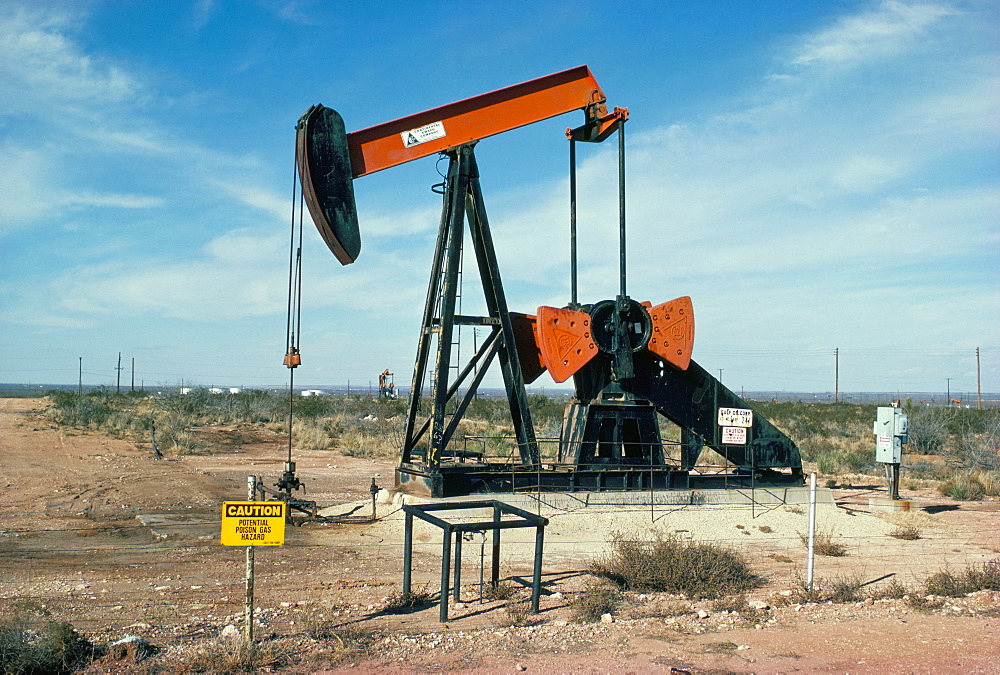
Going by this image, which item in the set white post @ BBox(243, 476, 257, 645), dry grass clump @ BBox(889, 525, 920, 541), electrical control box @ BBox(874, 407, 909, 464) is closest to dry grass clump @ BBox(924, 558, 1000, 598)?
dry grass clump @ BBox(889, 525, 920, 541)

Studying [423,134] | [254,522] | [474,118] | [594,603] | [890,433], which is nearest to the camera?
[254,522]

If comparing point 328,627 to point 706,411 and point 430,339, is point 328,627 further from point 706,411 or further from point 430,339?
point 706,411

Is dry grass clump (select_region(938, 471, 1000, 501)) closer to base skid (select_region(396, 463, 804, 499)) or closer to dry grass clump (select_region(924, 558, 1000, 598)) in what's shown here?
base skid (select_region(396, 463, 804, 499))

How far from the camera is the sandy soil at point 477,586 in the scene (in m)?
5.16

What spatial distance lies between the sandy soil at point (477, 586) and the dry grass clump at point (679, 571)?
0.21 m

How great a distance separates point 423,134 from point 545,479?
4.67m

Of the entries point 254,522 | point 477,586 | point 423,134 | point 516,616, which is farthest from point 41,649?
point 423,134

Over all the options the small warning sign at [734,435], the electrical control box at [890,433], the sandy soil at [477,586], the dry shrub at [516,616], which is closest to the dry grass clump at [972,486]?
the sandy soil at [477,586]

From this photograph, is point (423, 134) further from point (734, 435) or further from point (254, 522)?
point (254, 522)

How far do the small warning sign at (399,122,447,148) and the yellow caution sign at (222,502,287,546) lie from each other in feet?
20.5

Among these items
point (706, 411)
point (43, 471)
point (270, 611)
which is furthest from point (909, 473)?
point (43, 471)

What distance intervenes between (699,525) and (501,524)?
490 cm

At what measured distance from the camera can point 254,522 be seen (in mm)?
5074

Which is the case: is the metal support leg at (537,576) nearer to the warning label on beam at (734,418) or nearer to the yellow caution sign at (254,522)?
the yellow caution sign at (254,522)
